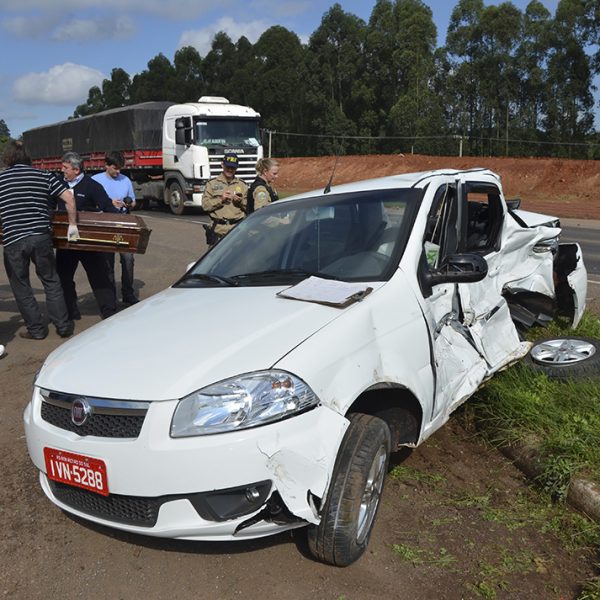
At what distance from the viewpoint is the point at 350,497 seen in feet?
8.84

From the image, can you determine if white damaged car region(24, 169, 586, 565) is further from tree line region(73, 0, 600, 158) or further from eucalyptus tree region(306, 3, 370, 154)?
eucalyptus tree region(306, 3, 370, 154)

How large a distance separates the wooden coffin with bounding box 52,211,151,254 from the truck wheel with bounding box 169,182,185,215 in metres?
15.4

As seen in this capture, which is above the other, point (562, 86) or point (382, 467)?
point (562, 86)

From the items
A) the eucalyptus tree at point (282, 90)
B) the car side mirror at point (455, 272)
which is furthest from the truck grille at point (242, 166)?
the eucalyptus tree at point (282, 90)

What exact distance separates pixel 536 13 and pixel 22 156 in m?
48.9

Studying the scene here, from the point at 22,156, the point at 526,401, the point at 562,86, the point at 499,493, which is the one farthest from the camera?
the point at 562,86

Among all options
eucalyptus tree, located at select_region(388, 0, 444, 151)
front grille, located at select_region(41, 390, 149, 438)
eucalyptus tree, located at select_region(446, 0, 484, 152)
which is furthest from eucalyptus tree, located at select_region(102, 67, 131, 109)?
front grille, located at select_region(41, 390, 149, 438)

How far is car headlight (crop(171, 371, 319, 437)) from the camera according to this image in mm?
2564

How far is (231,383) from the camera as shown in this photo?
262 centimetres

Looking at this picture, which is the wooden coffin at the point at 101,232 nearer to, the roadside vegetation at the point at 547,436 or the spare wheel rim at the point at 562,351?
the roadside vegetation at the point at 547,436

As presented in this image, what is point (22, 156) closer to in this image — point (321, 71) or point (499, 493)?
point (499, 493)

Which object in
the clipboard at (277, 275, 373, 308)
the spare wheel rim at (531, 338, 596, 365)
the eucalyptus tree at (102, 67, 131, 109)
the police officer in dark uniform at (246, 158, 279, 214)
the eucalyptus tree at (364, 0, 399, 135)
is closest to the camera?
the clipboard at (277, 275, 373, 308)

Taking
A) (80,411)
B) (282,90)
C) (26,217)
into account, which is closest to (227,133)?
(26,217)

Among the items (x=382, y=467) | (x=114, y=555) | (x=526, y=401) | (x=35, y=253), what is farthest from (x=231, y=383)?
(x=35, y=253)
